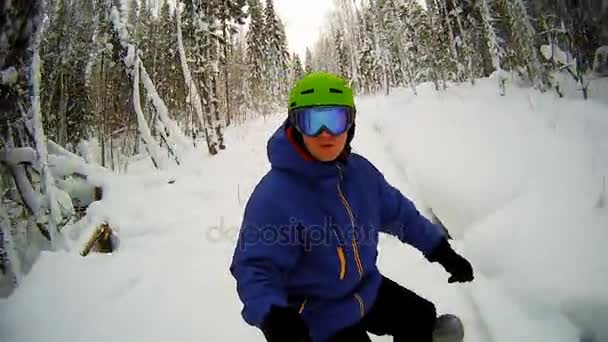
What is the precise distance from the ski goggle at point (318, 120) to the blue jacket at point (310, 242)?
4.2 inches

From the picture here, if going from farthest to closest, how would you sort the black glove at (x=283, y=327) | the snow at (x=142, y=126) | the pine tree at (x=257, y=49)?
the pine tree at (x=257, y=49)
the snow at (x=142, y=126)
the black glove at (x=283, y=327)

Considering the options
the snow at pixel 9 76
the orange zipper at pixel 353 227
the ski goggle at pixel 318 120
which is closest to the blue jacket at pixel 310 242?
the orange zipper at pixel 353 227

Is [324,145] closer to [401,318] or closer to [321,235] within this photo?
[321,235]

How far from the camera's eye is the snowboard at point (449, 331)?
178 cm

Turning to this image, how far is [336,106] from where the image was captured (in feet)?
5.57

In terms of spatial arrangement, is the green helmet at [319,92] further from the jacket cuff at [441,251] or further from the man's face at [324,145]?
the jacket cuff at [441,251]

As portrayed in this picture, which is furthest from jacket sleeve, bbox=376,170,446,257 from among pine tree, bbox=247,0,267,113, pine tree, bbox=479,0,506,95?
pine tree, bbox=247,0,267,113

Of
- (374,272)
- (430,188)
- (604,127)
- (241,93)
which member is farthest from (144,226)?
(241,93)

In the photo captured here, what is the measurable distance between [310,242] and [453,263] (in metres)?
0.84

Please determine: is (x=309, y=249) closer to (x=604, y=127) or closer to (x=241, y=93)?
(x=604, y=127)

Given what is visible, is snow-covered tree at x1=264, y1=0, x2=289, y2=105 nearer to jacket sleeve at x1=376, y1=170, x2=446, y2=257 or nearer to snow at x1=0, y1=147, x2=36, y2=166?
snow at x1=0, y1=147, x2=36, y2=166

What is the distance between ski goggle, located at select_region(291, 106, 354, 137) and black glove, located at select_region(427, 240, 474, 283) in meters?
0.88

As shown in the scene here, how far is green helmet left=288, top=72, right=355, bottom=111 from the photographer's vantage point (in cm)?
168

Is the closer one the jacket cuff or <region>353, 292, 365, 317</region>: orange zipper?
<region>353, 292, 365, 317</region>: orange zipper
